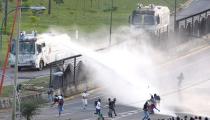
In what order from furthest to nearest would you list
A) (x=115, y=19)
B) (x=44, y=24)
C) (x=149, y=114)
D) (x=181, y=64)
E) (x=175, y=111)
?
(x=115, y=19) → (x=44, y=24) → (x=181, y=64) → (x=175, y=111) → (x=149, y=114)

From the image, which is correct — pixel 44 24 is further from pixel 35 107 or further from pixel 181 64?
pixel 35 107

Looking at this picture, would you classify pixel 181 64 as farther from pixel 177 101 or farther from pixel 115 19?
pixel 115 19

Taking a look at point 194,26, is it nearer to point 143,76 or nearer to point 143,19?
point 143,19

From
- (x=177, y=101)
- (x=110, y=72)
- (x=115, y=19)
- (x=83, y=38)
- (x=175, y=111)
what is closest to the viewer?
(x=175, y=111)

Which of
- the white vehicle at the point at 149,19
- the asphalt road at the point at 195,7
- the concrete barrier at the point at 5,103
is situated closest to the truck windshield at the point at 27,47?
the white vehicle at the point at 149,19

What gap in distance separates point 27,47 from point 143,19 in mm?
12938

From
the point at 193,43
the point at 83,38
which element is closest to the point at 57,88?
the point at 193,43

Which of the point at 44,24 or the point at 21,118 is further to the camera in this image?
the point at 44,24

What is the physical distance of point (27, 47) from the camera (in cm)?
6084

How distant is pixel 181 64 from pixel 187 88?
8.46 meters

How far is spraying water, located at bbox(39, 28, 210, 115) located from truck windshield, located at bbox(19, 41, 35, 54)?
1986mm

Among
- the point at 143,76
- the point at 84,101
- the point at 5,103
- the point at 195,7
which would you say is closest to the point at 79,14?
the point at 195,7

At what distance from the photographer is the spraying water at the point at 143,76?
49000 mm

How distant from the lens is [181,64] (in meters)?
61.6
